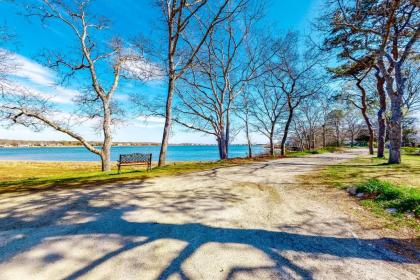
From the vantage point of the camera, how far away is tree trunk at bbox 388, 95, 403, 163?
10.3 m

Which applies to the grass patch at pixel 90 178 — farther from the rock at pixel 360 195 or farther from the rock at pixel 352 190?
the rock at pixel 360 195

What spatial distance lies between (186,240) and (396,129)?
12.3 m

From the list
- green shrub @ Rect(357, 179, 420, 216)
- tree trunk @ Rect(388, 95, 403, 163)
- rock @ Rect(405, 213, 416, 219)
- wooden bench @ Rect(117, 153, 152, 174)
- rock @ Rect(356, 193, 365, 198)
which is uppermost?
tree trunk @ Rect(388, 95, 403, 163)

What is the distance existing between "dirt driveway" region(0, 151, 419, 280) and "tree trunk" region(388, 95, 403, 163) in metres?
8.27

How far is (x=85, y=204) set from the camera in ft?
15.8

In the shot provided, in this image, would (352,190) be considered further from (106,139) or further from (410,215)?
(106,139)

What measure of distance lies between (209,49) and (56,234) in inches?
681

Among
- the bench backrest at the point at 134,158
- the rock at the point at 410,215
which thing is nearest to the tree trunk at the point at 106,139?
the bench backrest at the point at 134,158

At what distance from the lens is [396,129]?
405 inches

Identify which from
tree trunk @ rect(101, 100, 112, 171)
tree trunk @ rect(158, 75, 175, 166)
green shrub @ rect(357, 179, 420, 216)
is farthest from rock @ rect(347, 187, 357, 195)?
tree trunk @ rect(101, 100, 112, 171)

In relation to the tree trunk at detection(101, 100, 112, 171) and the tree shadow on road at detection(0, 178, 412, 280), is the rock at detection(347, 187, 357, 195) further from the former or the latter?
the tree trunk at detection(101, 100, 112, 171)

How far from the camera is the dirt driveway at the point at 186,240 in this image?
239 centimetres

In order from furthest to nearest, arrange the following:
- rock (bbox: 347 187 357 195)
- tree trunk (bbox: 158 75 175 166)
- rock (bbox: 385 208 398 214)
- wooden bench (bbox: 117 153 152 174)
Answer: tree trunk (bbox: 158 75 175 166) < wooden bench (bbox: 117 153 152 174) < rock (bbox: 347 187 357 195) < rock (bbox: 385 208 398 214)

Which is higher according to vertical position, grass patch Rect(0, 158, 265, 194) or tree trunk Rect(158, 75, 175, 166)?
tree trunk Rect(158, 75, 175, 166)
